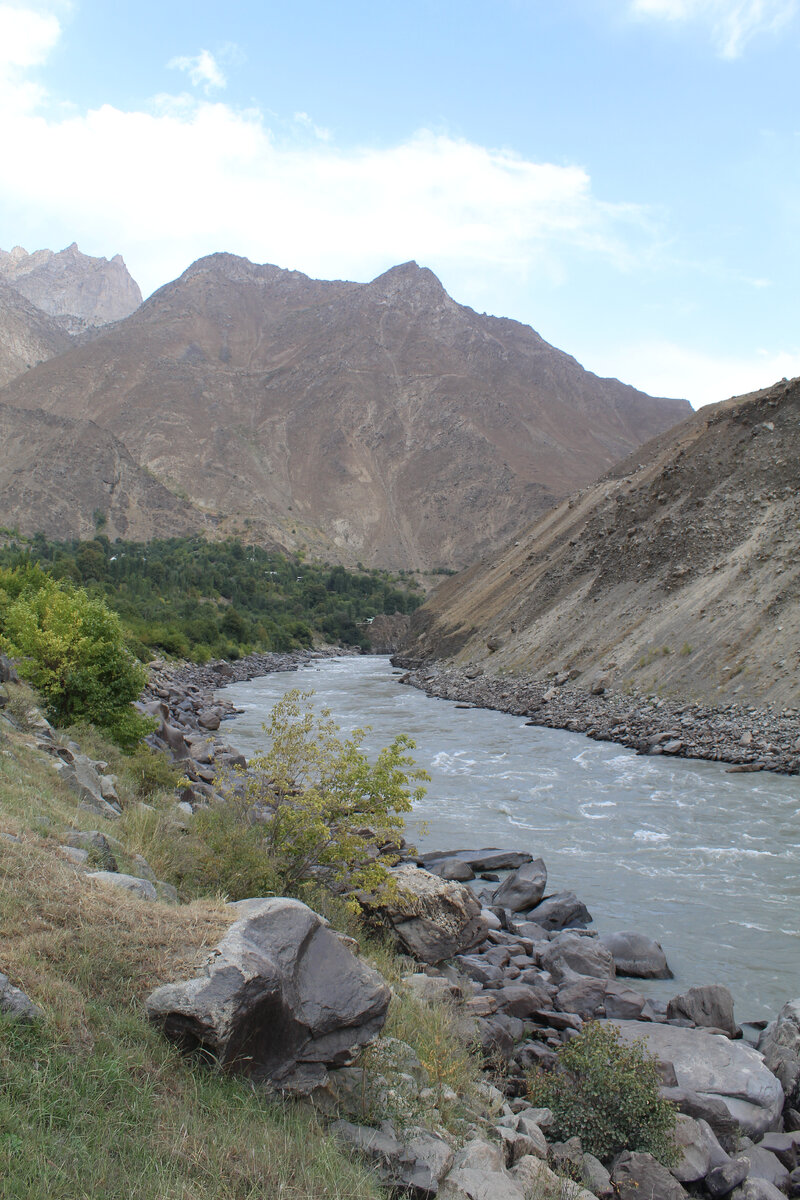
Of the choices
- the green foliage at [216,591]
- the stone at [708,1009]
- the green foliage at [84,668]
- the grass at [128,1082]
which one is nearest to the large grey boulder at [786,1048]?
the stone at [708,1009]

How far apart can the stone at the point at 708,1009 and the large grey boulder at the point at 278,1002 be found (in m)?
4.30

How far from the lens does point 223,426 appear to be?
156 meters

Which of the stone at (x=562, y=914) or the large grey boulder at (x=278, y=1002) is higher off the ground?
the large grey boulder at (x=278, y=1002)

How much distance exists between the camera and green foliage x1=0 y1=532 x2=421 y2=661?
211ft

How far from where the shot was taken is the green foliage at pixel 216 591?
6425 centimetres

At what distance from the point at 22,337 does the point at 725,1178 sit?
205 m

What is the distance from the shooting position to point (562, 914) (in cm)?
1092

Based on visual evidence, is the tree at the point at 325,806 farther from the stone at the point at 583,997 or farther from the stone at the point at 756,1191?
the stone at the point at 756,1191

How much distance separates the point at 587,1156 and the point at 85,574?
3113 inches

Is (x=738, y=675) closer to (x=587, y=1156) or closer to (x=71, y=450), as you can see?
(x=587, y=1156)

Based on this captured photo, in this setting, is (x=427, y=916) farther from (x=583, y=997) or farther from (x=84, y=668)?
(x=84, y=668)

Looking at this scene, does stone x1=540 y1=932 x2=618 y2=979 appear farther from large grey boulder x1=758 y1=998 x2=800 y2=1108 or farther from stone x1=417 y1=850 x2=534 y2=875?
stone x1=417 y1=850 x2=534 y2=875

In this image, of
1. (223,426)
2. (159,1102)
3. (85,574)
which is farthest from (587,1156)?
(223,426)

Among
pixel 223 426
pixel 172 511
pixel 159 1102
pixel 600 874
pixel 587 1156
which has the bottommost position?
pixel 600 874
